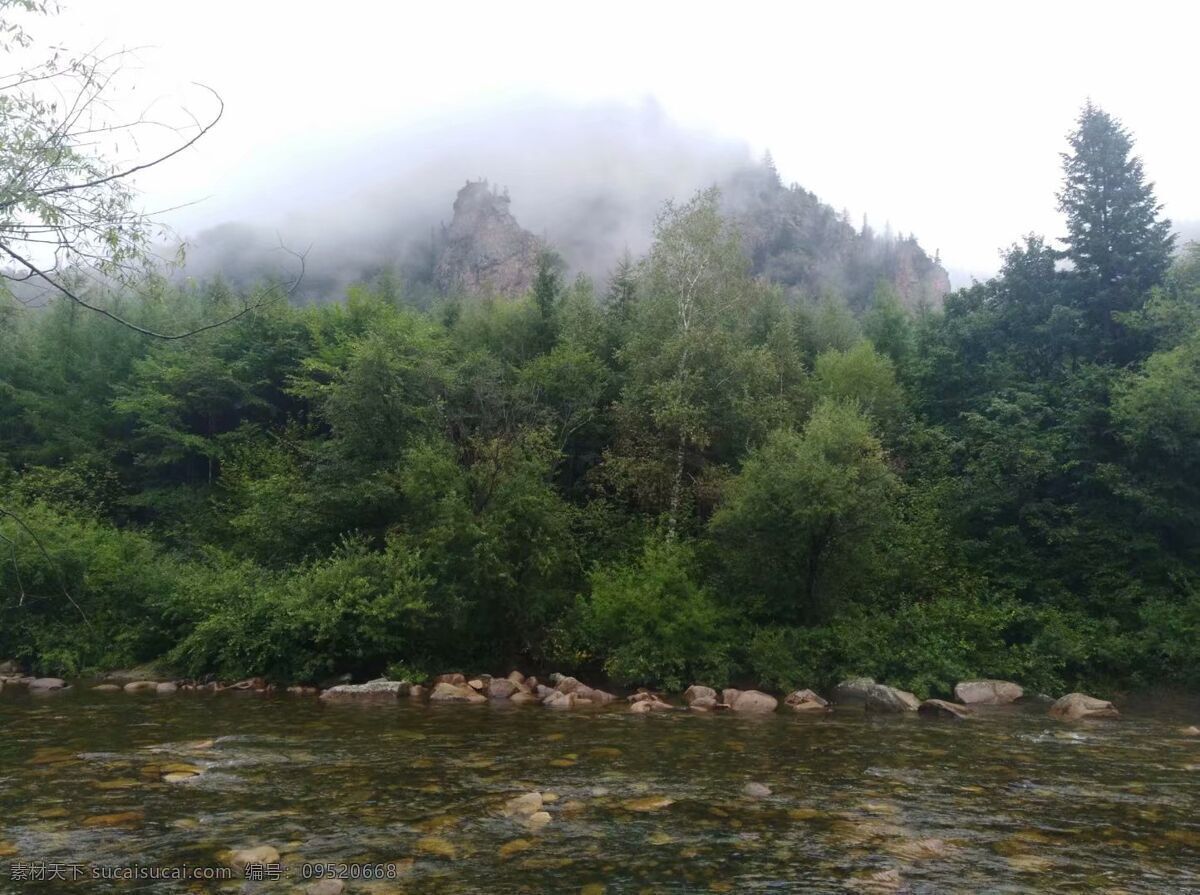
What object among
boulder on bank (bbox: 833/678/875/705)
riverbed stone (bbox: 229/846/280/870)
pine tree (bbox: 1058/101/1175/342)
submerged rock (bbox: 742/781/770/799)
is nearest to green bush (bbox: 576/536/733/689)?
boulder on bank (bbox: 833/678/875/705)

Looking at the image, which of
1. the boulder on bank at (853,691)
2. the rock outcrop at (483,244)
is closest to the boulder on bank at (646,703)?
the boulder on bank at (853,691)

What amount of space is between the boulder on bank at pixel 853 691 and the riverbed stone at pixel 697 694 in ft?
10.8

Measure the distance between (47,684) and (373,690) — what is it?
388 inches

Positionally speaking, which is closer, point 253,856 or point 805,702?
point 253,856

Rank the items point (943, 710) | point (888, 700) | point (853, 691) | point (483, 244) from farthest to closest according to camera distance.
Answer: point (483, 244)
point (853, 691)
point (888, 700)
point (943, 710)

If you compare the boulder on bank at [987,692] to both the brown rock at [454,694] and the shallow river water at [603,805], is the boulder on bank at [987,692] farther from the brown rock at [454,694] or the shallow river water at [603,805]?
the brown rock at [454,694]

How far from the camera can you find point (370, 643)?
2277 cm

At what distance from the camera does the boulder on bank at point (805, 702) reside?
63.8 ft

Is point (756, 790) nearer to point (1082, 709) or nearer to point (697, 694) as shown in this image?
point (697, 694)

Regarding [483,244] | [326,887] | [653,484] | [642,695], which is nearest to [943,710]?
[642,695]

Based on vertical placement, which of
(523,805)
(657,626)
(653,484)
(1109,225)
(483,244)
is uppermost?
(483,244)

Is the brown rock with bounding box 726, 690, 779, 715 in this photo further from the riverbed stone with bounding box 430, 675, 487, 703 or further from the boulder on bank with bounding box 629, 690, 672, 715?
the riverbed stone with bounding box 430, 675, 487, 703

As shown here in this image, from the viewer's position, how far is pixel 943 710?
18703 millimetres

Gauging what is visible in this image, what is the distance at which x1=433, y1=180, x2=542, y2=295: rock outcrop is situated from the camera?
150 m
